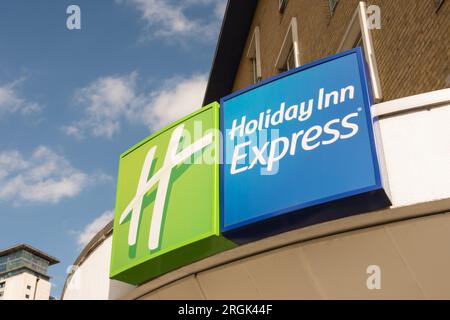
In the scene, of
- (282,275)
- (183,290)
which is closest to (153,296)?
(183,290)

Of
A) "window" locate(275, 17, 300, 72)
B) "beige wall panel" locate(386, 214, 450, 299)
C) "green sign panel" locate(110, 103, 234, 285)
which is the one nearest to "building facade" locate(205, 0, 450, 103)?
"window" locate(275, 17, 300, 72)

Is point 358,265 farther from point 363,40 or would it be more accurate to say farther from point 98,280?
point 363,40

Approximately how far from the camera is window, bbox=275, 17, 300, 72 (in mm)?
15297

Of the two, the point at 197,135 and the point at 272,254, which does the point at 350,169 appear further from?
the point at 197,135

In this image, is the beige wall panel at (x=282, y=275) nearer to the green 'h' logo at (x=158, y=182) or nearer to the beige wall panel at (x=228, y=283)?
the beige wall panel at (x=228, y=283)

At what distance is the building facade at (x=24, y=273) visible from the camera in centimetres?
13200

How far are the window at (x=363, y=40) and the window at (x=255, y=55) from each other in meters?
7.00

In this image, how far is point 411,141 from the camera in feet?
20.8

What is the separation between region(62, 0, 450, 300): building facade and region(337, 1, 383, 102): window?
0.06 meters

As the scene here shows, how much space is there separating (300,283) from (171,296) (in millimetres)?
1944

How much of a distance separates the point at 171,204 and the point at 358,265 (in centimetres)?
270

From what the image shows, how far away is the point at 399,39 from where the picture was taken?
9.76m

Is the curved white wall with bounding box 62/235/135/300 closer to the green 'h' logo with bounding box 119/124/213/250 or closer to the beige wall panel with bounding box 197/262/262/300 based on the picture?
the green 'h' logo with bounding box 119/124/213/250
